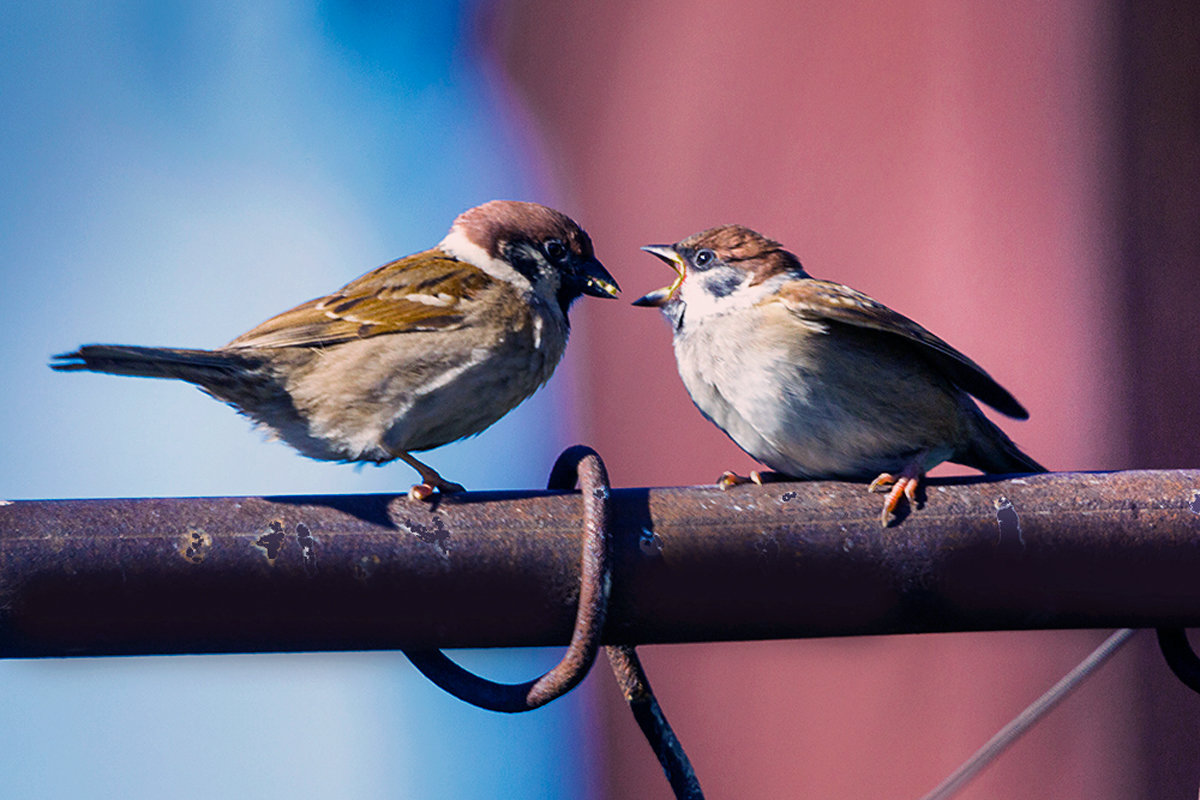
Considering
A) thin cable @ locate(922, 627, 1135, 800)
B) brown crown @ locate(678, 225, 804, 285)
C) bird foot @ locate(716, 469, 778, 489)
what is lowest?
thin cable @ locate(922, 627, 1135, 800)

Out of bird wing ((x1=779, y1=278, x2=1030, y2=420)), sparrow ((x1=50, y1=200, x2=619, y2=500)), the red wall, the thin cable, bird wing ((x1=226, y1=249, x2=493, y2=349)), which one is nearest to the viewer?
the thin cable

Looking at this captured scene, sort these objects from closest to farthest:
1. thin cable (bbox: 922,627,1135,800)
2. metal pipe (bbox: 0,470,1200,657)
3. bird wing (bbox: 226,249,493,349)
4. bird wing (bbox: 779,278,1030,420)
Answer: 1. metal pipe (bbox: 0,470,1200,657)
2. thin cable (bbox: 922,627,1135,800)
3. bird wing (bbox: 779,278,1030,420)
4. bird wing (bbox: 226,249,493,349)

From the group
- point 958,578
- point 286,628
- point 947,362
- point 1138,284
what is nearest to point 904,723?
point 1138,284

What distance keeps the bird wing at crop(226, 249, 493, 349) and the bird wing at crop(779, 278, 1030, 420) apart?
57 centimetres

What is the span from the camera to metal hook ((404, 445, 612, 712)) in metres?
0.88

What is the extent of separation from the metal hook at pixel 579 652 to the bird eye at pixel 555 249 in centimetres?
131

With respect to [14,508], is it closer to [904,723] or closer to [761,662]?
[904,723]

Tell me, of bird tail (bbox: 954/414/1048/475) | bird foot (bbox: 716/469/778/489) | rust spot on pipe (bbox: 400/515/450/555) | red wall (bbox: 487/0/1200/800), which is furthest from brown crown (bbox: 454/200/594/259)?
red wall (bbox: 487/0/1200/800)

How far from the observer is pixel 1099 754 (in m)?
3.40

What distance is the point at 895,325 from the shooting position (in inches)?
65.3

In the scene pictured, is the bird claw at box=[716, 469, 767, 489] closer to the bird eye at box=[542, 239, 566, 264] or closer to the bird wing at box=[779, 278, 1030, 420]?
the bird wing at box=[779, 278, 1030, 420]

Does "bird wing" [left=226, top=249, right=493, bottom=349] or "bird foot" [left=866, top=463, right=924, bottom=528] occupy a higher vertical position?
"bird wing" [left=226, top=249, right=493, bottom=349]

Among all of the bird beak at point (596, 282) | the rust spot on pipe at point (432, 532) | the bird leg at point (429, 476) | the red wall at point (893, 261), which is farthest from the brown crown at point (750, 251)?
the red wall at point (893, 261)

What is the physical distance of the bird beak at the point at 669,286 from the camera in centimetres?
209
